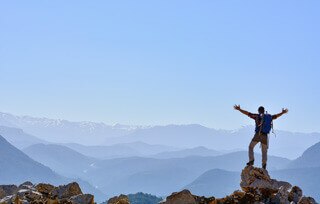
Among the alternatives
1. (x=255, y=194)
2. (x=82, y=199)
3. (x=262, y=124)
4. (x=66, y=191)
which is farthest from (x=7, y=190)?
(x=262, y=124)

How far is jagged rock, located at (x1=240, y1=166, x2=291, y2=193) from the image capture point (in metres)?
23.8

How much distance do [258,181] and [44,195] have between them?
10.4m

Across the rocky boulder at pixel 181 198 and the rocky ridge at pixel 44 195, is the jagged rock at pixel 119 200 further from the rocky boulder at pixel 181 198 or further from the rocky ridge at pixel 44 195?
the rocky boulder at pixel 181 198

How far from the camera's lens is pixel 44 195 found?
24.7 m

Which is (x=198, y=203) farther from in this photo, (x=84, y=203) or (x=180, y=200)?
(x=84, y=203)

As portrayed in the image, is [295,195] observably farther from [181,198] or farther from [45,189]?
[45,189]

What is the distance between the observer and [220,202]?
2308 cm

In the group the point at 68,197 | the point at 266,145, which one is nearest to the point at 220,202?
the point at 266,145

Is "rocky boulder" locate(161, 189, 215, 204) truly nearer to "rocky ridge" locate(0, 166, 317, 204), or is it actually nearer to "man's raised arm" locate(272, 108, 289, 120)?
"rocky ridge" locate(0, 166, 317, 204)

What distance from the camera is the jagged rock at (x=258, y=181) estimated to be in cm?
2380

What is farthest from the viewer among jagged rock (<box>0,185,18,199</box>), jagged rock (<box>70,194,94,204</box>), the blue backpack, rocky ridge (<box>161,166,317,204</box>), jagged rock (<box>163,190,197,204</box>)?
the blue backpack

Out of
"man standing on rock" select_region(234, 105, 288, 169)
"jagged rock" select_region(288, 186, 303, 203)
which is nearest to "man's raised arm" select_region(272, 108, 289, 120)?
"man standing on rock" select_region(234, 105, 288, 169)

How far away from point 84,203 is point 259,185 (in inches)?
326

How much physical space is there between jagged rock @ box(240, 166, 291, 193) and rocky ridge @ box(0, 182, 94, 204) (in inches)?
296
